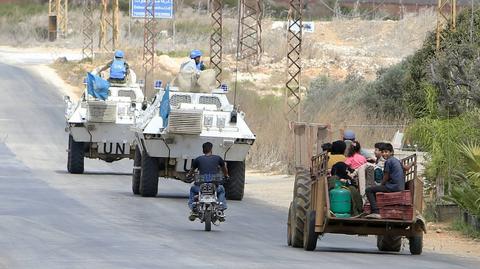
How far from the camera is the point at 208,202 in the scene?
854 inches

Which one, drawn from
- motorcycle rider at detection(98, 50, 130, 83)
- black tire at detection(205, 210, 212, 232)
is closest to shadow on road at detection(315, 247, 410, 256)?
black tire at detection(205, 210, 212, 232)

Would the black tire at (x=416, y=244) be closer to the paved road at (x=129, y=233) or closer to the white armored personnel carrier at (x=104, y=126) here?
the paved road at (x=129, y=233)

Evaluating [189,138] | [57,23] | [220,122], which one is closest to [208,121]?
[220,122]

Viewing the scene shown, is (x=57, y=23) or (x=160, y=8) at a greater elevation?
(x=57, y=23)

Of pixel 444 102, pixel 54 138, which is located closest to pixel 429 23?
pixel 54 138

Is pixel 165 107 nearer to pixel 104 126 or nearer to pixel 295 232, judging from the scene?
pixel 104 126

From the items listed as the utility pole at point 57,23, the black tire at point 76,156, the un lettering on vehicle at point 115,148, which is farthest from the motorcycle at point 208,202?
the utility pole at point 57,23

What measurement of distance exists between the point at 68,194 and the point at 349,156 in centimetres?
1069

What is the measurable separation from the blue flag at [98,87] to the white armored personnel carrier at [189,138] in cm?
556

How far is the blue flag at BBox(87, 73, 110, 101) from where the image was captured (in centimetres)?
3434

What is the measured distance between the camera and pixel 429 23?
92.2m

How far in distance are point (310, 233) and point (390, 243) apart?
4.79ft

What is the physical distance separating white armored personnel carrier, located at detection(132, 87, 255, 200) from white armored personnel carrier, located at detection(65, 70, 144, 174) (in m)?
5.04

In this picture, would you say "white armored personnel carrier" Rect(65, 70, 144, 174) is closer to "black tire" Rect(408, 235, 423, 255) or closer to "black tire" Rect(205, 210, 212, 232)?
"black tire" Rect(205, 210, 212, 232)
